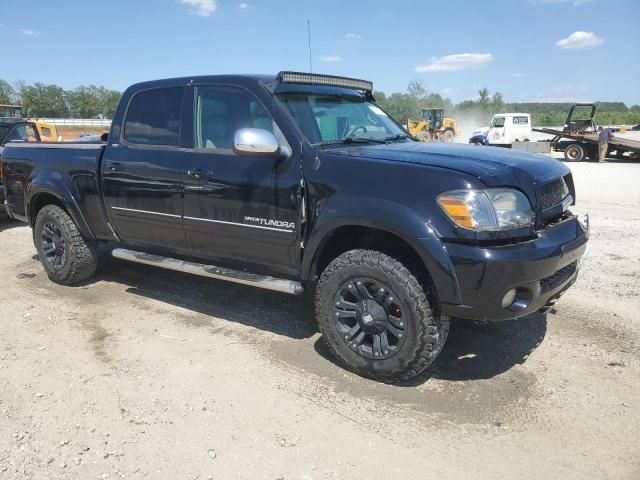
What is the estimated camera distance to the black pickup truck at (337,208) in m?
3.02

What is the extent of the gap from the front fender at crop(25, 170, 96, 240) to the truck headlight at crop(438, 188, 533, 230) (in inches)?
150

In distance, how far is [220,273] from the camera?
4.14m

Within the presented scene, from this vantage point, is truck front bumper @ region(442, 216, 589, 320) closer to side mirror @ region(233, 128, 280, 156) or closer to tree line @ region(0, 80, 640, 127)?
side mirror @ region(233, 128, 280, 156)

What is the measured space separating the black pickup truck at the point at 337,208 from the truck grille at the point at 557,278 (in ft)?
0.04

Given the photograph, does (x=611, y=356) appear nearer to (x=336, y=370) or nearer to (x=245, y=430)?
(x=336, y=370)

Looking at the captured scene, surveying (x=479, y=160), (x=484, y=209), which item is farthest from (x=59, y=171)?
(x=484, y=209)

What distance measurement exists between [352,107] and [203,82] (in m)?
1.25

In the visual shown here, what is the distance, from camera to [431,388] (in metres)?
3.41

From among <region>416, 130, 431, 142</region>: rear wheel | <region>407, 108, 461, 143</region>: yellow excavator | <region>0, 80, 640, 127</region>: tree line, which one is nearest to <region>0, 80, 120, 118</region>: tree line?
<region>0, 80, 640, 127</region>: tree line

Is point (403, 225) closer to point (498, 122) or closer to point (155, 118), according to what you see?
point (155, 118)

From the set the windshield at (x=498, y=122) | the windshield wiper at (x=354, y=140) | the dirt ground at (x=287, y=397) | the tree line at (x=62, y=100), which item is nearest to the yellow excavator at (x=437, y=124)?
the windshield at (x=498, y=122)

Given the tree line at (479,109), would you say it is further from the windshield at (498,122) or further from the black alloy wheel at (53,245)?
the black alloy wheel at (53,245)

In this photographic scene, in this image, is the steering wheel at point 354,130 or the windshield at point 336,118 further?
the steering wheel at point 354,130

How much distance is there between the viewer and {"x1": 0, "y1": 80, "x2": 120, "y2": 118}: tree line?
83.2 metres
